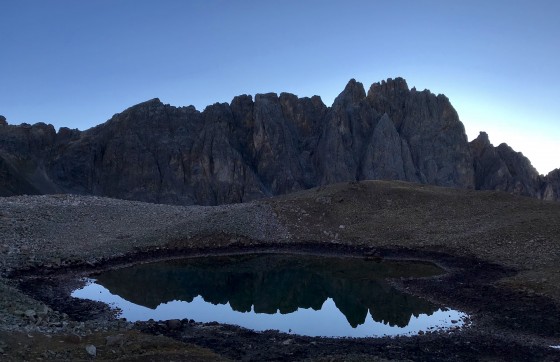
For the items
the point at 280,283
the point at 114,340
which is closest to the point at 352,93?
the point at 280,283

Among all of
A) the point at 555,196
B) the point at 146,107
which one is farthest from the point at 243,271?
the point at 555,196

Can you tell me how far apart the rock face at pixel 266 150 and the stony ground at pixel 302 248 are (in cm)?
5154

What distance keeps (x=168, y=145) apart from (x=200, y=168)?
810 cm

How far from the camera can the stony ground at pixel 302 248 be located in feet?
60.5

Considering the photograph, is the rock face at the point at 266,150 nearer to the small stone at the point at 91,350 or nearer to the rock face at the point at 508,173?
the rock face at the point at 508,173

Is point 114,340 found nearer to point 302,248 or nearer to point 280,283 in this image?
point 280,283

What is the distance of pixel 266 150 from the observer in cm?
10838

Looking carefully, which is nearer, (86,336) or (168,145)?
(86,336)

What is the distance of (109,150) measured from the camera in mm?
101875

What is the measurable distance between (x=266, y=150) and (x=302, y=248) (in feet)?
225

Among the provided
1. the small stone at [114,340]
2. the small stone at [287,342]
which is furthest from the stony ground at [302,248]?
the small stone at [287,342]

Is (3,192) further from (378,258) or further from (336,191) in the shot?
(378,258)

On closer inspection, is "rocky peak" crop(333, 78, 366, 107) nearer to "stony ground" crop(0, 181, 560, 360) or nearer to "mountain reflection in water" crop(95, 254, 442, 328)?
"stony ground" crop(0, 181, 560, 360)

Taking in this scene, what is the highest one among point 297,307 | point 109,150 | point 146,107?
point 146,107
